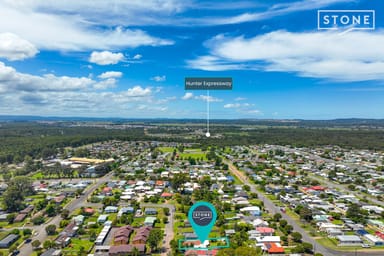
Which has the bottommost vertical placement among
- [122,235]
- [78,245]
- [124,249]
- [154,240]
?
[78,245]

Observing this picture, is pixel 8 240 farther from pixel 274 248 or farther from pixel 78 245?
pixel 274 248

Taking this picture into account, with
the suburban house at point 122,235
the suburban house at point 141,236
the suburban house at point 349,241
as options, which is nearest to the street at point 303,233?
the suburban house at point 349,241

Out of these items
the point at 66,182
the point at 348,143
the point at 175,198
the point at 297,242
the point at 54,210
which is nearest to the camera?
the point at 297,242

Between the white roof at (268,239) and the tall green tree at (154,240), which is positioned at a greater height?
the tall green tree at (154,240)

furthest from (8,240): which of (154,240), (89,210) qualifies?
(154,240)

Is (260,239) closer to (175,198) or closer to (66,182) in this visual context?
(175,198)

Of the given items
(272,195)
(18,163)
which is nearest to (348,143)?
(272,195)

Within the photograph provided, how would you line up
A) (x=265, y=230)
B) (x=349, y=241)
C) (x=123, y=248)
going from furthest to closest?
(x=265, y=230)
(x=349, y=241)
(x=123, y=248)

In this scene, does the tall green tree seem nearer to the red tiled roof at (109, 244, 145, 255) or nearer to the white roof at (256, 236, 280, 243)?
the red tiled roof at (109, 244, 145, 255)

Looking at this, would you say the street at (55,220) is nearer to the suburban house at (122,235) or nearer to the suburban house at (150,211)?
the suburban house at (122,235)

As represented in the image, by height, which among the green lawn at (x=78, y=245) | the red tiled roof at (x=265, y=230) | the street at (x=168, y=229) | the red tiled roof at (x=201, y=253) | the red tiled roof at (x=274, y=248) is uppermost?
the red tiled roof at (x=265, y=230)

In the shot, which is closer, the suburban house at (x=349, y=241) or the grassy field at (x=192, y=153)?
the suburban house at (x=349, y=241)
